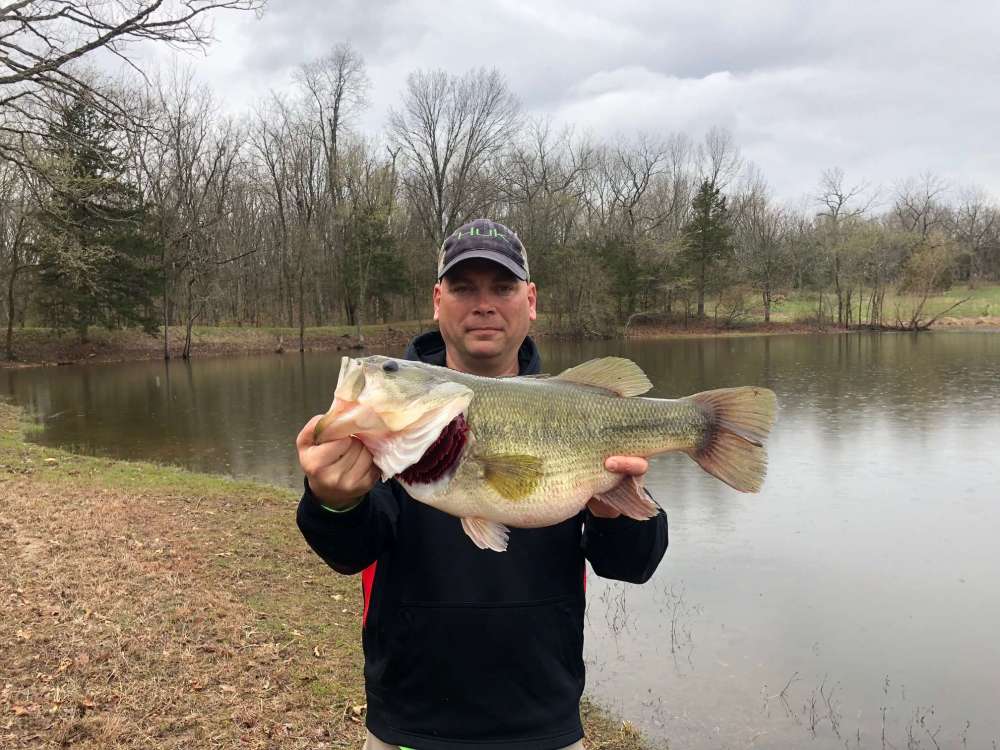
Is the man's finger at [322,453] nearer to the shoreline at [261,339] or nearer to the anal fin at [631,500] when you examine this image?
the anal fin at [631,500]

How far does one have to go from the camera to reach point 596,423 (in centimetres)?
218

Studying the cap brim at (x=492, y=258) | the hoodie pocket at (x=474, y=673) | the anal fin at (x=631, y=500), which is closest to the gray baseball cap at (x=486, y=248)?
the cap brim at (x=492, y=258)

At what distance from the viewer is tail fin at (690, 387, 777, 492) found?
7.41 feet

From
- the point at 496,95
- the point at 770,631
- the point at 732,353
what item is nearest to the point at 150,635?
the point at 770,631

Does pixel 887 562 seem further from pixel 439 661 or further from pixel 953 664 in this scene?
pixel 439 661

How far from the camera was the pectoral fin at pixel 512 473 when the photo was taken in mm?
1970

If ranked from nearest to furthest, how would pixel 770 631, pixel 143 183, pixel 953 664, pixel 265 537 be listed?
pixel 953 664 → pixel 770 631 → pixel 265 537 → pixel 143 183

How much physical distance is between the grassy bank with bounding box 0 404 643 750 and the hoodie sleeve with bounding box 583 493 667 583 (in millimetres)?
2687

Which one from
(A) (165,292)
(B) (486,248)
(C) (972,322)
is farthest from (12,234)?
(C) (972,322)

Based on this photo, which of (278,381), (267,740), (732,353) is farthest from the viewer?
(732,353)

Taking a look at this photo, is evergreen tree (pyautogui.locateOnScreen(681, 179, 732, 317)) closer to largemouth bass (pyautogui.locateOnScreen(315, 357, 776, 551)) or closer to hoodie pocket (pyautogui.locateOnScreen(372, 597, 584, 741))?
largemouth bass (pyautogui.locateOnScreen(315, 357, 776, 551))

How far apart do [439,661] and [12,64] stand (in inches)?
586

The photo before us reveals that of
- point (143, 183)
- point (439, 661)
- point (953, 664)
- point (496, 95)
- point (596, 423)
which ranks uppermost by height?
point (496, 95)

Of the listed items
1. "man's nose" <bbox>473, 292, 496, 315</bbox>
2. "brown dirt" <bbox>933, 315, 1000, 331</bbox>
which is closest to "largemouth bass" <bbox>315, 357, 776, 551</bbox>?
"man's nose" <bbox>473, 292, 496, 315</bbox>
